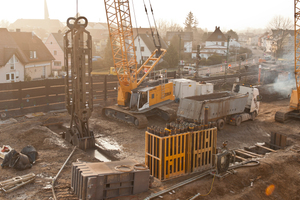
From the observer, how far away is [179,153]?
11555mm

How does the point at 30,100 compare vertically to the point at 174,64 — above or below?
below

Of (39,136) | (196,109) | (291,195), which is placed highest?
(196,109)

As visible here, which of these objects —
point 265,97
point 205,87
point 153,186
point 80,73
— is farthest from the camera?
point 265,97

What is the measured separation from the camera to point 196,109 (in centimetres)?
1833

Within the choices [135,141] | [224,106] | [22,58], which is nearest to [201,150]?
[135,141]

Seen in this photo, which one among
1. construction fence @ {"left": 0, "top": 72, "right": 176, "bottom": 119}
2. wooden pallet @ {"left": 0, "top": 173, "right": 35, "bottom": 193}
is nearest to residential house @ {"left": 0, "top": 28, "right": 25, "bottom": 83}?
construction fence @ {"left": 0, "top": 72, "right": 176, "bottom": 119}

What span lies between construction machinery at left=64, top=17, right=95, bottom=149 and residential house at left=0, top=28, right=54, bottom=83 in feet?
68.8

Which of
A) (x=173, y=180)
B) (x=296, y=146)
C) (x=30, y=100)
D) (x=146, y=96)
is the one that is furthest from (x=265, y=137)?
(x=30, y=100)

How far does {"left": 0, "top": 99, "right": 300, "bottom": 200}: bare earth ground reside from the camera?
1059 centimetres

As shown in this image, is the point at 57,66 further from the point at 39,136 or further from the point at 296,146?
the point at 296,146

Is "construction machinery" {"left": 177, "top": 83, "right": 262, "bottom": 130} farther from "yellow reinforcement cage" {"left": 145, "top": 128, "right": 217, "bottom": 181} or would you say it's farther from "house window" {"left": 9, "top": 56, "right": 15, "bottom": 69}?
"house window" {"left": 9, "top": 56, "right": 15, "bottom": 69}

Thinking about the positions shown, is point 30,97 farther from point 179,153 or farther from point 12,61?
point 179,153

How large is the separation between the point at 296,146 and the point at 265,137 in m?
2.94

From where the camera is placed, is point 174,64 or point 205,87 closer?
point 205,87
